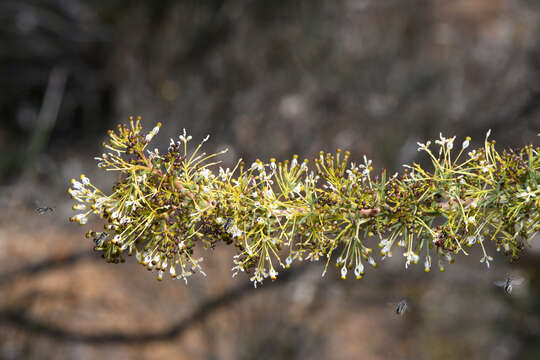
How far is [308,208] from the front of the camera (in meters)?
1.71

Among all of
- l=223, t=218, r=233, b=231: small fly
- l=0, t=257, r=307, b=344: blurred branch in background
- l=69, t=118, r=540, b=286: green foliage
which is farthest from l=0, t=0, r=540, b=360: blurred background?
l=223, t=218, r=233, b=231: small fly

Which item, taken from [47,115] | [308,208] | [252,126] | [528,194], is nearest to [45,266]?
[47,115]

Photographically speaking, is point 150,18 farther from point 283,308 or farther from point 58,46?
point 283,308

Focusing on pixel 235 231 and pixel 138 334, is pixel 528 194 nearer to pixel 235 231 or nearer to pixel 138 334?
pixel 235 231

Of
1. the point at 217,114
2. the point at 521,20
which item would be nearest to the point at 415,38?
the point at 521,20

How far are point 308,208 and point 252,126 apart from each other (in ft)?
18.7

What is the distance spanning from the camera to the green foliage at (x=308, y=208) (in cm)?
159

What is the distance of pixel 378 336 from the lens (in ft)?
20.5

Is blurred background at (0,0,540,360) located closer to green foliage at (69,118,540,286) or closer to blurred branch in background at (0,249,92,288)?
blurred branch in background at (0,249,92,288)

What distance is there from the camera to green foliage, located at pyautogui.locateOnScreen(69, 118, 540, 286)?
1.59 m

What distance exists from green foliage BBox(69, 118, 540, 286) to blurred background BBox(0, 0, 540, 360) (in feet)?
15.8

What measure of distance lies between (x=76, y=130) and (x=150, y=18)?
253cm

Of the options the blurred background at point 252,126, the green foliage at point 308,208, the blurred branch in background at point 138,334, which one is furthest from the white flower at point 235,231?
the blurred branch in background at point 138,334

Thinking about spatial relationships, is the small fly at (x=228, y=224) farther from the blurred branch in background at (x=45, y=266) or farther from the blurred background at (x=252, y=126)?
the blurred branch in background at (x=45, y=266)
